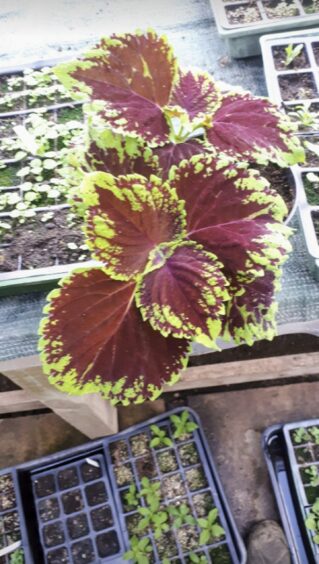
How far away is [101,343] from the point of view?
0.61 meters

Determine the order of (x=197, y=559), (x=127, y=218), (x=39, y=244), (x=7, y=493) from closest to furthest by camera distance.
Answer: (x=127, y=218) < (x=39, y=244) < (x=197, y=559) < (x=7, y=493)

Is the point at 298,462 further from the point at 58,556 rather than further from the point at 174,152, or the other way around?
the point at 174,152

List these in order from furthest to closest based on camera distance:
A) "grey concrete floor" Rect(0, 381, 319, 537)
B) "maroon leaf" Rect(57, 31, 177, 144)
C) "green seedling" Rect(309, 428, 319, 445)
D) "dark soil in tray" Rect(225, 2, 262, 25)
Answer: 1. "grey concrete floor" Rect(0, 381, 319, 537)
2. "green seedling" Rect(309, 428, 319, 445)
3. "dark soil in tray" Rect(225, 2, 262, 25)
4. "maroon leaf" Rect(57, 31, 177, 144)

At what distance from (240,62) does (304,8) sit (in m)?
0.18

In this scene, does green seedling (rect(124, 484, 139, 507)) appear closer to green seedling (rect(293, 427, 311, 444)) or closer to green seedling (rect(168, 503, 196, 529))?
green seedling (rect(168, 503, 196, 529))

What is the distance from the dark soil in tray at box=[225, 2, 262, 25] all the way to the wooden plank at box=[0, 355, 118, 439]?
75 cm

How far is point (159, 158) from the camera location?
28.7 inches

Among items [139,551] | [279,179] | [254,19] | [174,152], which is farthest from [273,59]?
[139,551]

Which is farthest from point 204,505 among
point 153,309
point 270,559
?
point 153,309

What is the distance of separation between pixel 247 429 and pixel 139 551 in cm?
44

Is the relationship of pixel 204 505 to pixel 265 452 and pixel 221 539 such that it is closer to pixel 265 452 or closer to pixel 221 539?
pixel 221 539

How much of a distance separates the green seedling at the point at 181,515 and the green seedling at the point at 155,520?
19 mm

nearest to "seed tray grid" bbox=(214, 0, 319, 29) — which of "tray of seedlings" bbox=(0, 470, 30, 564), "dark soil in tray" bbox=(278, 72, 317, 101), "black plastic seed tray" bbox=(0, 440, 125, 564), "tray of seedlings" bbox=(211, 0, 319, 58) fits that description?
"tray of seedlings" bbox=(211, 0, 319, 58)

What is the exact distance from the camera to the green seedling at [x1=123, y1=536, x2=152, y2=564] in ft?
4.07
